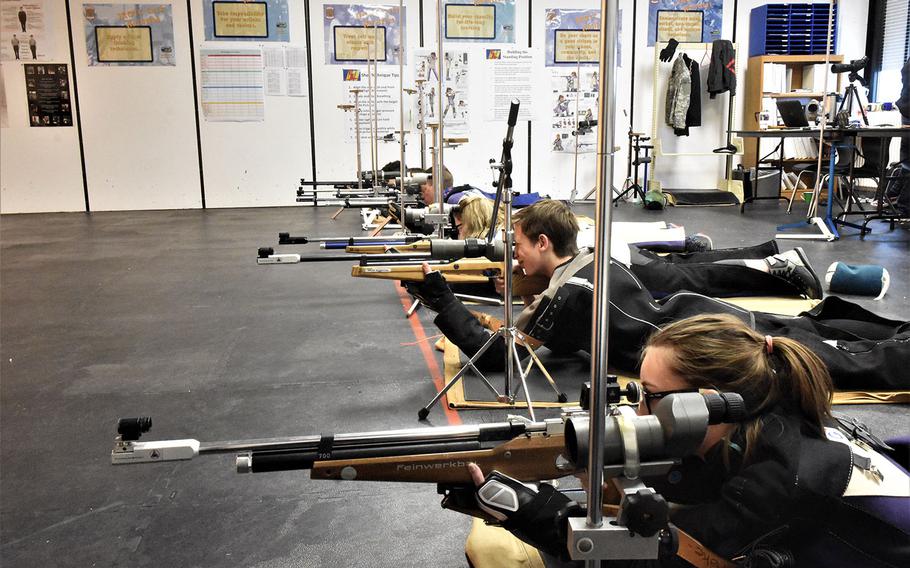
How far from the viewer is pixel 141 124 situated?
29.5 feet

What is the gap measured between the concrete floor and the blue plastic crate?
4.37m

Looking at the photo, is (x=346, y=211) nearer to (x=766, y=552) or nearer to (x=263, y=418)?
(x=263, y=418)

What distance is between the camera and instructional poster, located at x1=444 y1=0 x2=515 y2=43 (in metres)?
9.22

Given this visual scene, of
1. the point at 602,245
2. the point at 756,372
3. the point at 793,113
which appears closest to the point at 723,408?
the point at 602,245

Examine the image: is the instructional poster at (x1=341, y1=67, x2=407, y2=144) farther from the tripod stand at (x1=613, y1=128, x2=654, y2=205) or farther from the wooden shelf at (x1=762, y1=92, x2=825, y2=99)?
the wooden shelf at (x1=762, y1=92, x2=825, y2=99)

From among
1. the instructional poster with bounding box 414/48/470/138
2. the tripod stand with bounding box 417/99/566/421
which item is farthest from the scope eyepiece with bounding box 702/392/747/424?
the instructional poster with bounding box 414/48/470/138

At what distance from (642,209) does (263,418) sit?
6.80 m

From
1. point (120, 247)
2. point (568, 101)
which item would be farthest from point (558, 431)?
point (568, 101)

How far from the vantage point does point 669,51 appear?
912cm

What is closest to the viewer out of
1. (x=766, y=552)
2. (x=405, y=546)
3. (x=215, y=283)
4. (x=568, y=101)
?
→ (x=766, y=552)

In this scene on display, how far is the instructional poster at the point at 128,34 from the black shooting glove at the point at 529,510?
9.06 meters

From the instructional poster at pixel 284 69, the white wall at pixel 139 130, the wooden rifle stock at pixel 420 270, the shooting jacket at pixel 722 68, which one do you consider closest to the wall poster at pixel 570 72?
the shooting jacket at pixel 722 68

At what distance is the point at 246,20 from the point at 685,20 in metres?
5.51

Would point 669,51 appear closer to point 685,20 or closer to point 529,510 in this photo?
point 685,20
